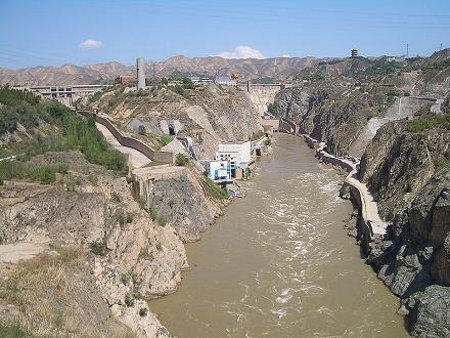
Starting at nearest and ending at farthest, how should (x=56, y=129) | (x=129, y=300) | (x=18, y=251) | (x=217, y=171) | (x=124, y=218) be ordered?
(x=18, y=251), (x=129, y=300), (x=124, y=218), (x=56, y=129), (x=217, y=171)

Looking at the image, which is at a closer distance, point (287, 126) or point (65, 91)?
point (65, 91)

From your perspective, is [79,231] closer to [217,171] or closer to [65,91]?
[217,171]

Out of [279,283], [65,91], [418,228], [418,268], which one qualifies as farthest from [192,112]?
[418,268]

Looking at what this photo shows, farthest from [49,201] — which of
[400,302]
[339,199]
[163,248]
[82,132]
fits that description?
[339,199]

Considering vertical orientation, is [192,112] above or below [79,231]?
above

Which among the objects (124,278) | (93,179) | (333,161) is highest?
(93,179)

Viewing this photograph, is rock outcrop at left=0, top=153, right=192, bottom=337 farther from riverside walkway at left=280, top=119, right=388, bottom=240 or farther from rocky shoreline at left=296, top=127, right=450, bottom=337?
riverside walkway at left=280, top=119, right=388, bottom=240
